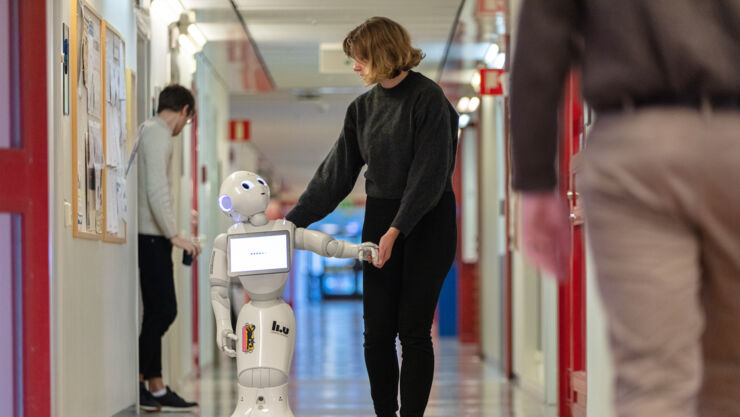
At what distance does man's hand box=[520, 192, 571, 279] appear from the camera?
1.32 metres

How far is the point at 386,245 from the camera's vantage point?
10.5 feet

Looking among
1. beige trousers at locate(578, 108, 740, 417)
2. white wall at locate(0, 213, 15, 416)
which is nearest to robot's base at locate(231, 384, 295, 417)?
white wall at locate(0, 213, 15, 416)

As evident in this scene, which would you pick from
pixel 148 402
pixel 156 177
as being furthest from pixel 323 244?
pixel 148 402

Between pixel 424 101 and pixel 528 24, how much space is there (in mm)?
1996

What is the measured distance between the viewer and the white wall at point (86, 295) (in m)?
3.83

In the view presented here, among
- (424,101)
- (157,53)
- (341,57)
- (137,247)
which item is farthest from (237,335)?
(341,57)

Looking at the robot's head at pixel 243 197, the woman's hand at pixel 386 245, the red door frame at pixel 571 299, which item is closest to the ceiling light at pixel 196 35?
the red door frame at pixel 571 299

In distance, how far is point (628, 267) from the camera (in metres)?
1.19

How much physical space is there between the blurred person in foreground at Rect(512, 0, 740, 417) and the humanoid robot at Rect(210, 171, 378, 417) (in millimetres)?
2354

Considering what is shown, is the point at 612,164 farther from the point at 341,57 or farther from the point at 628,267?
the point at 341,57

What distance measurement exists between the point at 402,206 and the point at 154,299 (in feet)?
7.44

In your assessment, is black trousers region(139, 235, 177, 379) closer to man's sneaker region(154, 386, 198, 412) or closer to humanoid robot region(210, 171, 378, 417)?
man's sneaker region(154, 386, 198, 412)

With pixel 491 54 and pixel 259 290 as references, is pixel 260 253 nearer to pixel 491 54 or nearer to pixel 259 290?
pixel 259 290

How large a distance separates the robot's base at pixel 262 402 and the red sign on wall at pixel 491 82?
390cm
